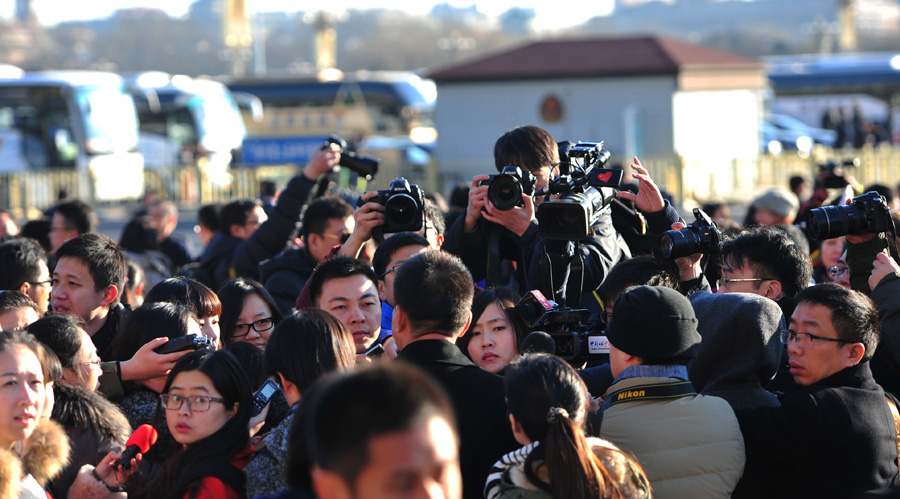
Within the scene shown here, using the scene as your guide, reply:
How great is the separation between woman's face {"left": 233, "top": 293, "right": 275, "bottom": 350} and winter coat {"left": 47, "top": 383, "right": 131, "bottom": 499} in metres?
1.15

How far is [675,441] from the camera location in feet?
11.8

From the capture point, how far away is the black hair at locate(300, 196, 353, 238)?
20.9 ft

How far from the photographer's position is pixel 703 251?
4543mm

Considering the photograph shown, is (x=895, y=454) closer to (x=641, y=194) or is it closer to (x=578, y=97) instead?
(x=641, y=194)

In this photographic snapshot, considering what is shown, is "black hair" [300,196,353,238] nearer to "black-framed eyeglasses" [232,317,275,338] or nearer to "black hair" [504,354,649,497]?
"black-framed eyeglasses" [232,317,275,338]

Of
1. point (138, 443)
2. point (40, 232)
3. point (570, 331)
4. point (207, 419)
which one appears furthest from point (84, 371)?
point (40, 232)

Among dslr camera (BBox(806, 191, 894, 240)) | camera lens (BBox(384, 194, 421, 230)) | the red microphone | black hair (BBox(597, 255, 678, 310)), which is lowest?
the red microphone

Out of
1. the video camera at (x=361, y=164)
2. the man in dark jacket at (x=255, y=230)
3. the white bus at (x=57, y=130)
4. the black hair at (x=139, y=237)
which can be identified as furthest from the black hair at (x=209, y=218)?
the white bus at (x=57, y=130)

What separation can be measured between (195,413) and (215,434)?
0.36 feet

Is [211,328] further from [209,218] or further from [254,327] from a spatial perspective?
[209,218]

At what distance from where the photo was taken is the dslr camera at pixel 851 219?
484 cm

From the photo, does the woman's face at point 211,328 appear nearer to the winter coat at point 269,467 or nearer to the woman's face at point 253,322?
the woman's face at point 253,322

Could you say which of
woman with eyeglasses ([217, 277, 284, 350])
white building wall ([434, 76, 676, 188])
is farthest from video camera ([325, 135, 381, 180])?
white building wall ([434, 76, 676, 188])

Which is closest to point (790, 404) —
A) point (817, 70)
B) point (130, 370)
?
point (130, 370)
